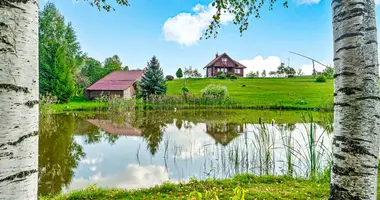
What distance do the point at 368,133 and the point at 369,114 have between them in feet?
0.35

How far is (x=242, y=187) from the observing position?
417 centimetres

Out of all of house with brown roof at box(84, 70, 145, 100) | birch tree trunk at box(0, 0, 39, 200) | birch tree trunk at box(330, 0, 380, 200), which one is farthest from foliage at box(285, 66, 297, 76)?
birch tree trunk at box(0, 0, 39, 200)

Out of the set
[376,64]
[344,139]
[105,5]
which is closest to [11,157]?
[344,139]

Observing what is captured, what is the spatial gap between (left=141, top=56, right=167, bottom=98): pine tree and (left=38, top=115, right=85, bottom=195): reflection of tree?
18845 millimetres

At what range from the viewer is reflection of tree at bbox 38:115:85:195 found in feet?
18.0

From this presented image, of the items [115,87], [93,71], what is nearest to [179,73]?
[93,71]

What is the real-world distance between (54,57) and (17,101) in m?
30.6

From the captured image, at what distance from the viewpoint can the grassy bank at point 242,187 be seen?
3595 millimetres

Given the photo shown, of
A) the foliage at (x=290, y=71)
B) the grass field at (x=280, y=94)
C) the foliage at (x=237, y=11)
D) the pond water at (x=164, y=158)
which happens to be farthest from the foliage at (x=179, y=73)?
the foliage at (x=237, y=11)

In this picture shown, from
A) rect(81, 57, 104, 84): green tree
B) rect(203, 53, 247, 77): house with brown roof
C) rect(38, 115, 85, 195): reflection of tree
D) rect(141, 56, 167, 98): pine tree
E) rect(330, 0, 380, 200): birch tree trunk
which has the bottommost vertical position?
rect(38, 115, 85, 195): reflection of tree

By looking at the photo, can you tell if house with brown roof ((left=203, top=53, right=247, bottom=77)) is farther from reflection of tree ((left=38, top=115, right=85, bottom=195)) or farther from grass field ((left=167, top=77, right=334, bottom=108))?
reflection of tree ((left=38, top=115, right=85, bottom=195))

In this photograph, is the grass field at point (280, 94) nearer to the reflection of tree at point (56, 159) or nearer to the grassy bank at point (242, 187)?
the reflection of tree at point (56, 159)

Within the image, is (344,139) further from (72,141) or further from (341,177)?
(72,141)

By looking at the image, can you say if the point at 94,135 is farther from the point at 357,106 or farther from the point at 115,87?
the point at 115,87
